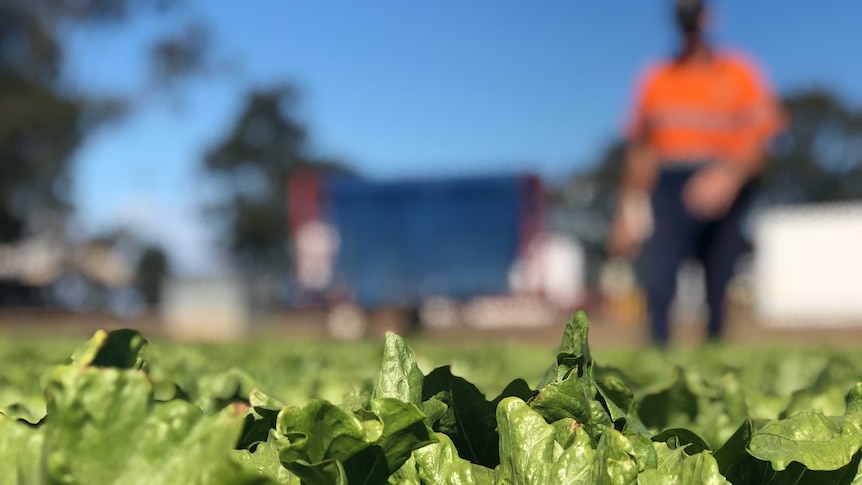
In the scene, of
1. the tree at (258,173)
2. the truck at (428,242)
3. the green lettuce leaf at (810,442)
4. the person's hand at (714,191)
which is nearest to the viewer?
the green lettuce leaf at (810,442)

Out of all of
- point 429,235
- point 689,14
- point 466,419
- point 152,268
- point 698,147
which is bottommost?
point 152,268

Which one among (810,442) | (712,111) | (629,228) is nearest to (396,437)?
(810,442)

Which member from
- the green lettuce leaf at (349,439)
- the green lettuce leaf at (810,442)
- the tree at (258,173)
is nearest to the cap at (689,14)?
the green lettuce leaf at (810,442)

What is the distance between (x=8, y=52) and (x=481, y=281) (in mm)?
20217

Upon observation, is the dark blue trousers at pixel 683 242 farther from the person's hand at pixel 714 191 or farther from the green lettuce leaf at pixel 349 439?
the green lettuce leaf at pixel 349 439

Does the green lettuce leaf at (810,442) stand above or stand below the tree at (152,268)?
above

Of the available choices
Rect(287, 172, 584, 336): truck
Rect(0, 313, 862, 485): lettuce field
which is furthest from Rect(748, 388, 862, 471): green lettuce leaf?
Rect(287, 172, 584, 336): truck

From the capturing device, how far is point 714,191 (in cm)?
455

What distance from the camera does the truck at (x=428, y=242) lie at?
15.0 meters

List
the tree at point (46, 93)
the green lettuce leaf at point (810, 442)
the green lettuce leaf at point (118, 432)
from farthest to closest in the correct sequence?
the tree at point (46, 93)
the green lettuce leaf at point (810, 442)
the green lettuce leaf at point (118, 432)

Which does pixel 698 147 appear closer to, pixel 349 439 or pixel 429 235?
pixel 349 439

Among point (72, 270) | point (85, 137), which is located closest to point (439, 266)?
point (85, 137)

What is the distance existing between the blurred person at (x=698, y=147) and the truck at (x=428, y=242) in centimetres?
1017

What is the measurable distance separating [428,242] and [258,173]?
4826 centimetres
